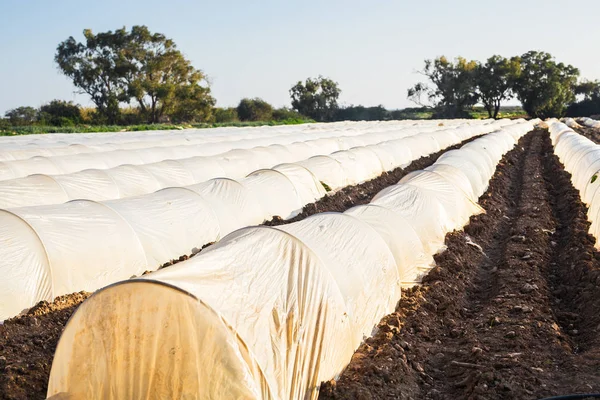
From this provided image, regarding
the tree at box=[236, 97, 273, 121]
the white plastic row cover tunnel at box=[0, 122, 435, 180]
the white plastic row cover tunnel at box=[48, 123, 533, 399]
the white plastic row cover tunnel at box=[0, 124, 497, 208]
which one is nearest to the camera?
the white plastic row cover tunnel at box=[48, 123, 533, 399]

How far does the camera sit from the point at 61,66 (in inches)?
2090

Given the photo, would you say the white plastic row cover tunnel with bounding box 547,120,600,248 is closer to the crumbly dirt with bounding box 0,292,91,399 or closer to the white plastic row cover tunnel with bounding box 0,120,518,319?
the white plastic row cover tunnel with bounding box 0,120,518,319

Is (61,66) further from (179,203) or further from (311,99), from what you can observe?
(179,203)

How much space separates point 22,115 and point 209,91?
16153 mm

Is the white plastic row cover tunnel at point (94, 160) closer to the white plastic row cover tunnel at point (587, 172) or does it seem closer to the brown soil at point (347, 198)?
the brown soil at point (347, 198)

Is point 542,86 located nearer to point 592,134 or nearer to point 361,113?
point 361,113

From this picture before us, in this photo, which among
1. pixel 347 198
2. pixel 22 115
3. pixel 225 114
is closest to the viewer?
pixel 347 198

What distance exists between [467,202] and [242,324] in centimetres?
847

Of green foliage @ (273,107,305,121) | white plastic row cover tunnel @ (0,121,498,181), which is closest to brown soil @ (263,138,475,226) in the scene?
white plastic row cover tunnel @ (0,121,498,181)

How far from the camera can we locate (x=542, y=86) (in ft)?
243

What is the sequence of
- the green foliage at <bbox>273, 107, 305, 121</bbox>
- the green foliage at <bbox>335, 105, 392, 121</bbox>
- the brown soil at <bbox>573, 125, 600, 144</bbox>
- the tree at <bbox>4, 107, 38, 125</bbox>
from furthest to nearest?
the green foliage at <bbox>335, 105, 392, 121</bbox>, the green foliage at <bbox>273, 107, 305, 121</bbox>, the tree at <bbox>4, 107, 38, 125</bbox>, the brown soil at <bbox>573, 125, 600, 144</bbox>

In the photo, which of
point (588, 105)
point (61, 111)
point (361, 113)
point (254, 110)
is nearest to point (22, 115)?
point (61, 111)

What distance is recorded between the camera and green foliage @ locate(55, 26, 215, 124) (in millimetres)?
52531

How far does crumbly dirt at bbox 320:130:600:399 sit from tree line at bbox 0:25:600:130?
1793 inches
